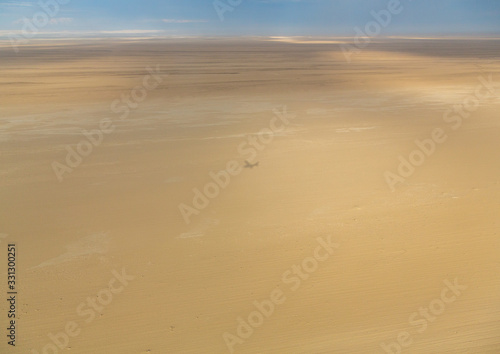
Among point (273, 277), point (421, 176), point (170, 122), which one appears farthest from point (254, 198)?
point (170, 122)

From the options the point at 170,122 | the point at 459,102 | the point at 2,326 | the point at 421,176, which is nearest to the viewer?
the point at 2,326

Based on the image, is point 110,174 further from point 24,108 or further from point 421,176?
point 24,108

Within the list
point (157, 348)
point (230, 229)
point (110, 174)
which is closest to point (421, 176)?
point (230, 229)

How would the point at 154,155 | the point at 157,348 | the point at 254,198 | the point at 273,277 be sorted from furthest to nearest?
1. the point at 154,155
2. the point at 254,198
3. the point at 273,277
4. the point at 157,348

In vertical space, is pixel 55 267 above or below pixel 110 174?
above

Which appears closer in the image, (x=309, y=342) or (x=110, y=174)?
(x=309, y=342)

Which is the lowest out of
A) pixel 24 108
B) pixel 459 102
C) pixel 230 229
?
pixel 24 108

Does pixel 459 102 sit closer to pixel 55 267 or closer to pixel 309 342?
pixel 309 342
